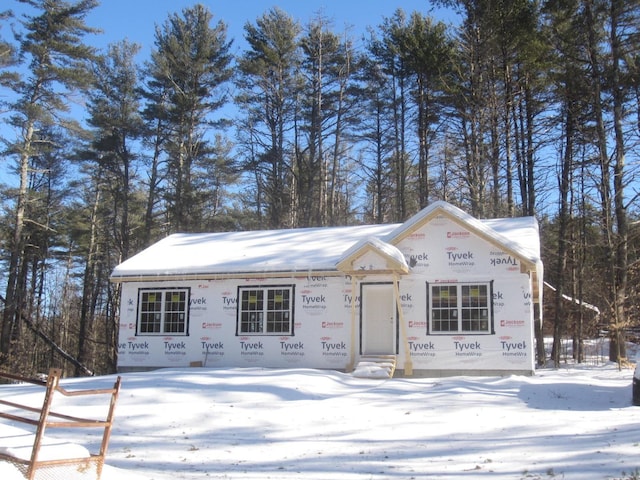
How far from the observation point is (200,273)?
17188 mm

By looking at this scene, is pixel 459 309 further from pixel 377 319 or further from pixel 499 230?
pixel 499 230

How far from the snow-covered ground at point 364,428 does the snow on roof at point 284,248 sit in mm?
3614

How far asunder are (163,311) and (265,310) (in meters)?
3.27

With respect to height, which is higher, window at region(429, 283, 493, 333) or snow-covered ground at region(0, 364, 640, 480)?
window at region(429, 283, 493, 333)

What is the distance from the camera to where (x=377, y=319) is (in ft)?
53.2

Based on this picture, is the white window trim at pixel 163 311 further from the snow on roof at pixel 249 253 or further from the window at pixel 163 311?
the snow on roof at pixel 249 253

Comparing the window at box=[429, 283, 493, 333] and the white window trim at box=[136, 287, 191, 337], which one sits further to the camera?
the white window trim at box=[136, 287, 191, 337]

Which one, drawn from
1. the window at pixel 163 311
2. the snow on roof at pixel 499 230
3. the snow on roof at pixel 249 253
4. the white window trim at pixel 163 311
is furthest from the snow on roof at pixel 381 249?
the window at pixel 163 311

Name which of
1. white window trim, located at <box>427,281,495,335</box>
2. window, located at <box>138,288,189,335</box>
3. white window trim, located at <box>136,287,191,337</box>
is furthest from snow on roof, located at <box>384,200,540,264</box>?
window, located at <box>138,288,189,335</box>

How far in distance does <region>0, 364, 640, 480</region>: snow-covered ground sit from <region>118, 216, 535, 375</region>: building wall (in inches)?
66.7

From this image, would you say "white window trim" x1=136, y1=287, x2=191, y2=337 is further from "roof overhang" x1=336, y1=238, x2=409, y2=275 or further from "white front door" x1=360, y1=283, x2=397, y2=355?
"white front door" x1=360, y1=283, x2=397, y2=355

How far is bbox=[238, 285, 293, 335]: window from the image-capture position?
16.7 meters

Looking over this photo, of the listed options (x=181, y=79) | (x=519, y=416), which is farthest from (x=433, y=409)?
(x=181, y=79)

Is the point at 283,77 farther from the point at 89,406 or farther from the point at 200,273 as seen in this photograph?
the point at 89,406
